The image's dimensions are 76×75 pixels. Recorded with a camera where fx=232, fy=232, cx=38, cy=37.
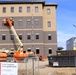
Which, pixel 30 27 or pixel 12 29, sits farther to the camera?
pixel 30 27

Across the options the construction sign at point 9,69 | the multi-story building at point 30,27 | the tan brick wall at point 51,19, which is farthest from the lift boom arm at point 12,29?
the construction sign at point 9,69

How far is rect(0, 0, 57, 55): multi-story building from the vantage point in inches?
2584

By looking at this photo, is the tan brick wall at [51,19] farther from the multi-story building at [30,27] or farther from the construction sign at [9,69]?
the construction sign at [9,69]

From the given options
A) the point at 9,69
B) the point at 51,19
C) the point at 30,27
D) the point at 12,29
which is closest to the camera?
the point at 9,69

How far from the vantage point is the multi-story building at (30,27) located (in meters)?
65.6

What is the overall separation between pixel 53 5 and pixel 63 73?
143 feet

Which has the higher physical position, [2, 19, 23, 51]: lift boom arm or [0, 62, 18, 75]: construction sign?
[2, 19, 23, 51]: lift boom arm

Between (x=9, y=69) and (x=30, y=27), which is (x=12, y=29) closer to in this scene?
(x=30, y=27)

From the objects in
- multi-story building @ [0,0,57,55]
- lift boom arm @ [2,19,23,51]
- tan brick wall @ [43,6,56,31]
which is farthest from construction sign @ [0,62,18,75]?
tan brick wall @ [43,6,56,31]

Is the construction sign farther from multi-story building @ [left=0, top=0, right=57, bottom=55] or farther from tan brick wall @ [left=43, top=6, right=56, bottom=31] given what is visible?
tan brick wall @ [left=43, top=6, right=56, bottom=31]

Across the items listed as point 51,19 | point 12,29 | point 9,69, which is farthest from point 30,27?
point 9,69

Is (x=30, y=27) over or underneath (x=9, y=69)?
over

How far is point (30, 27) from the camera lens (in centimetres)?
6594

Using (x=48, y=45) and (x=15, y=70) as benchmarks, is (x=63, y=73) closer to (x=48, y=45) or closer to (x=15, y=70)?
(x=15, y=70)
